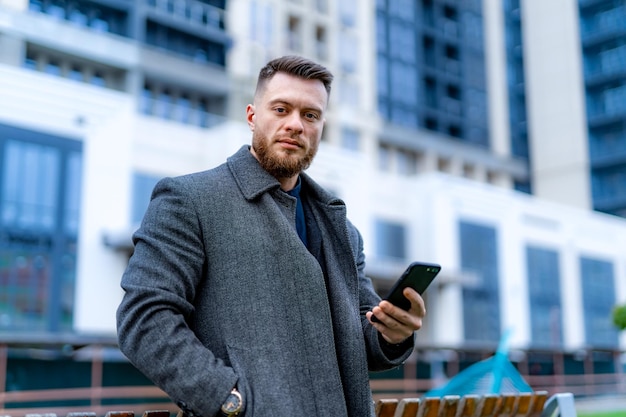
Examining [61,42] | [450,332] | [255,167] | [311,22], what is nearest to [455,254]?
[450,332]

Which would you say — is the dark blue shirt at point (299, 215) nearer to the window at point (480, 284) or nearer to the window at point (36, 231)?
the window at point (36, 231)

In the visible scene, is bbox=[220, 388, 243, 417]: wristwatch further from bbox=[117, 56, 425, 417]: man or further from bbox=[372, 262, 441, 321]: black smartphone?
bbox=[372, 262, 441, 321]: black smartphone

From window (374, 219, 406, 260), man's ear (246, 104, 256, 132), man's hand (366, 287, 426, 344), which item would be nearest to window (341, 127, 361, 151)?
window (374, 219, 406, 260)

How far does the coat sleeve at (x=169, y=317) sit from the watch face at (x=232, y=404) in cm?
2

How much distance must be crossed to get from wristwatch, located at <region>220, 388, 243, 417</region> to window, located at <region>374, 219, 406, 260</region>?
31.3 metres

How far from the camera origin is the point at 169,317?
1.80 metres

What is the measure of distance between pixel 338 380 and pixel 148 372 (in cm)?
51

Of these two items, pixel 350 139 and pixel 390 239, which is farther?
pixel 350 139

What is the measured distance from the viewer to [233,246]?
198 centimetres

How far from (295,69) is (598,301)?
44.9 meters

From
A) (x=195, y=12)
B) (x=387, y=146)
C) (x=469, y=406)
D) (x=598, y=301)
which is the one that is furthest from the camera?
(x=387, y=146)

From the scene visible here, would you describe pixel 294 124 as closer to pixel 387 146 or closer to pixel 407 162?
pixel 387 146

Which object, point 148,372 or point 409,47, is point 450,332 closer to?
point 409,47

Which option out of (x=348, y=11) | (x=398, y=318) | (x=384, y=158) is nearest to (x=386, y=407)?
(x=398, y=318)
